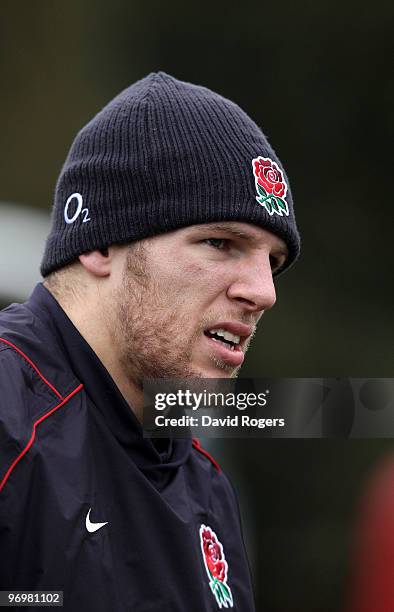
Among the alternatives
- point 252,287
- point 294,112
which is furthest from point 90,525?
point 294,112

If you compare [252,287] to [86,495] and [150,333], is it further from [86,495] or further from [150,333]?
[86,495]

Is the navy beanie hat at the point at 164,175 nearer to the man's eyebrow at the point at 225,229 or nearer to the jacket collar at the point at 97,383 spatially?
the man's eyebrow at the point at 225,229

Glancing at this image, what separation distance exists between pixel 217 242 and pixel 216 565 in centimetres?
79

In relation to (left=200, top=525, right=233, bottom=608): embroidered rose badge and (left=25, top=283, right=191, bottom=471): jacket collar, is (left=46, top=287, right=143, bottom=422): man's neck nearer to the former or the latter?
(left=25, top=283, right=191, bottom=471): jacket collar

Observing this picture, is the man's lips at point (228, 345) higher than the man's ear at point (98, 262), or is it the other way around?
the man's ear at point (98, 262)

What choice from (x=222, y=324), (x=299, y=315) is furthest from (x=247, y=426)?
(x=299, y=315)

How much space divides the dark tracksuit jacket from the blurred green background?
3709 mm

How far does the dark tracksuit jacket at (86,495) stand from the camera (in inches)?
63.9

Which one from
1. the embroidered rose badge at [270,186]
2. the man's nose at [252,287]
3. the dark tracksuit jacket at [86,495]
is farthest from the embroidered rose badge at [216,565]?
the embroidered rose badge at [270,186]

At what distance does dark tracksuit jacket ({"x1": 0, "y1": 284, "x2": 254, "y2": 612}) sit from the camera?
1.62 m

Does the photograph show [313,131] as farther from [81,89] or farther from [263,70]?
[81,89]

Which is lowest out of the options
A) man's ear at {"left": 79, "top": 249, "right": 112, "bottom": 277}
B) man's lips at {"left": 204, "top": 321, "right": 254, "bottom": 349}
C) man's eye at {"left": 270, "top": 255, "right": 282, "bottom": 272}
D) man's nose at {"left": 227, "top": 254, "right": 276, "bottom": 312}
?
man's lips at {"left": 204, "top": 321, "right": 254, "bottom": 349}

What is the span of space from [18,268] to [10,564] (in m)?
2.74

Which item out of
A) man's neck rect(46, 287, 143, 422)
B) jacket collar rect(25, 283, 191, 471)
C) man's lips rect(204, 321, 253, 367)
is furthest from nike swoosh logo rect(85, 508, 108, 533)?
man's lips rect(204, 321, 253, 367)
